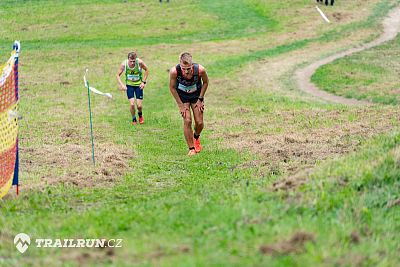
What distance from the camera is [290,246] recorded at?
6273 millimetres

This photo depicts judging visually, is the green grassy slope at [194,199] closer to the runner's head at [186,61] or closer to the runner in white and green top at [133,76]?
the runner in white and green top at [133,76]

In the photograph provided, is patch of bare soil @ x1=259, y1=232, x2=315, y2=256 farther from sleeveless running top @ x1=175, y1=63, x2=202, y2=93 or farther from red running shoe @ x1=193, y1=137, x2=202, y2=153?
red running shoe @ x1=193, y1=137, x2=202, y2=153

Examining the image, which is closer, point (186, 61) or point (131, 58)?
point (186, 61)

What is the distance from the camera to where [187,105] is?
15.2m

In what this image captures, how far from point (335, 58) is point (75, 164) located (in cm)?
2879

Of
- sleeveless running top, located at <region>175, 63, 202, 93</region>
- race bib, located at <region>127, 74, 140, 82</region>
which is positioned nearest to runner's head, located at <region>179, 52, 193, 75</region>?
sleeveless running top, located at <region>175, 63, 202, 93</region>

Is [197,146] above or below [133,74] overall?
below

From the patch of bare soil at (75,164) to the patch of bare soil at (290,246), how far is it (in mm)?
5389

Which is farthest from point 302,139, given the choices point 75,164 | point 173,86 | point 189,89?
point 75,164

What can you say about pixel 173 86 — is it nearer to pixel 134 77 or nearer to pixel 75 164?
pixel 75 164

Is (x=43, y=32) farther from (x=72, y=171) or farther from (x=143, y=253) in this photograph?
(x=143, y=253)

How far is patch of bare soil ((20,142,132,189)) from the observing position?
11.3m

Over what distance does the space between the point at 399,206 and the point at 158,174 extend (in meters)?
5.52

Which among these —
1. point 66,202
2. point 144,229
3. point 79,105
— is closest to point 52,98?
point 79,105
